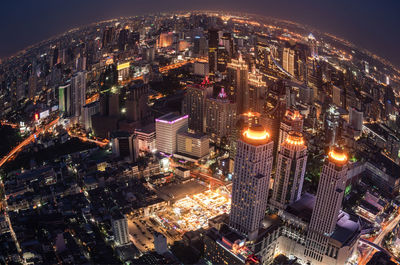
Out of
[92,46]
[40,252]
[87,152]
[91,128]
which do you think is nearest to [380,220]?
[40,252]

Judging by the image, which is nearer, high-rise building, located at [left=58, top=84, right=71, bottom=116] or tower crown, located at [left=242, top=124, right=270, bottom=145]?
tower crown, located at [left=242, top=124, right=270, bottom=145]

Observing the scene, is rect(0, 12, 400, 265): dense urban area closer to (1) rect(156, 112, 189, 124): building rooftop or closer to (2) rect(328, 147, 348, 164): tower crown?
(2) rect(328, 147, 348, 164): tower crown

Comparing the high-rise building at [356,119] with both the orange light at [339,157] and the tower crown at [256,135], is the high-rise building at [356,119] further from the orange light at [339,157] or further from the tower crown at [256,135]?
the tower crown at [256,135]

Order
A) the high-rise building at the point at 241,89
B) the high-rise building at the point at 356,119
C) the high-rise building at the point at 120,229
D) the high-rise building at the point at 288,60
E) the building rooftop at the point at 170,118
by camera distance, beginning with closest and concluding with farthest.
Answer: the high-rise building at the point at 120,229
the building rooftop at the point at 170,118
the high-rise building at the point at 356,119
the high-rise building at the point at 241,89
the high-rise building at the point at 288,60

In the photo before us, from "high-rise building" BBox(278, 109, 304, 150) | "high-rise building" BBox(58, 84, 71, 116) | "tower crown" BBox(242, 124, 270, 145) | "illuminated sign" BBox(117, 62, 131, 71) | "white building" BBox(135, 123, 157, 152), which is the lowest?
"white building" BBox(135, 123, 157, 152)

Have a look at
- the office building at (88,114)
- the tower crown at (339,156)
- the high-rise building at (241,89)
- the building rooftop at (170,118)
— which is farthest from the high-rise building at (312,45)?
the tower crown at (339,156)

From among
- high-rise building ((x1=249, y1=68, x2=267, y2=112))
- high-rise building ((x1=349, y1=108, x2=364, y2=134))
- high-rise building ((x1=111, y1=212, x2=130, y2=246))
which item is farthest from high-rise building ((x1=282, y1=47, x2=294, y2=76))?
high-rise building ((x1=111, y1=212, x2=130, y2=246))

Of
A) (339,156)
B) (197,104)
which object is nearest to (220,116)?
(197,104)

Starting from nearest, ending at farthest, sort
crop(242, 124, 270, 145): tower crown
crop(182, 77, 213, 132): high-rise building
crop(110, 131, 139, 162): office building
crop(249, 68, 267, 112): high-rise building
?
crop(242, 124, 270, 145): tower crown
crop(110, 131, 139, 162): office building
crop(182, 77, 213, 132): high-rise building
crop(249, 68, 267, 112): high-rise building
